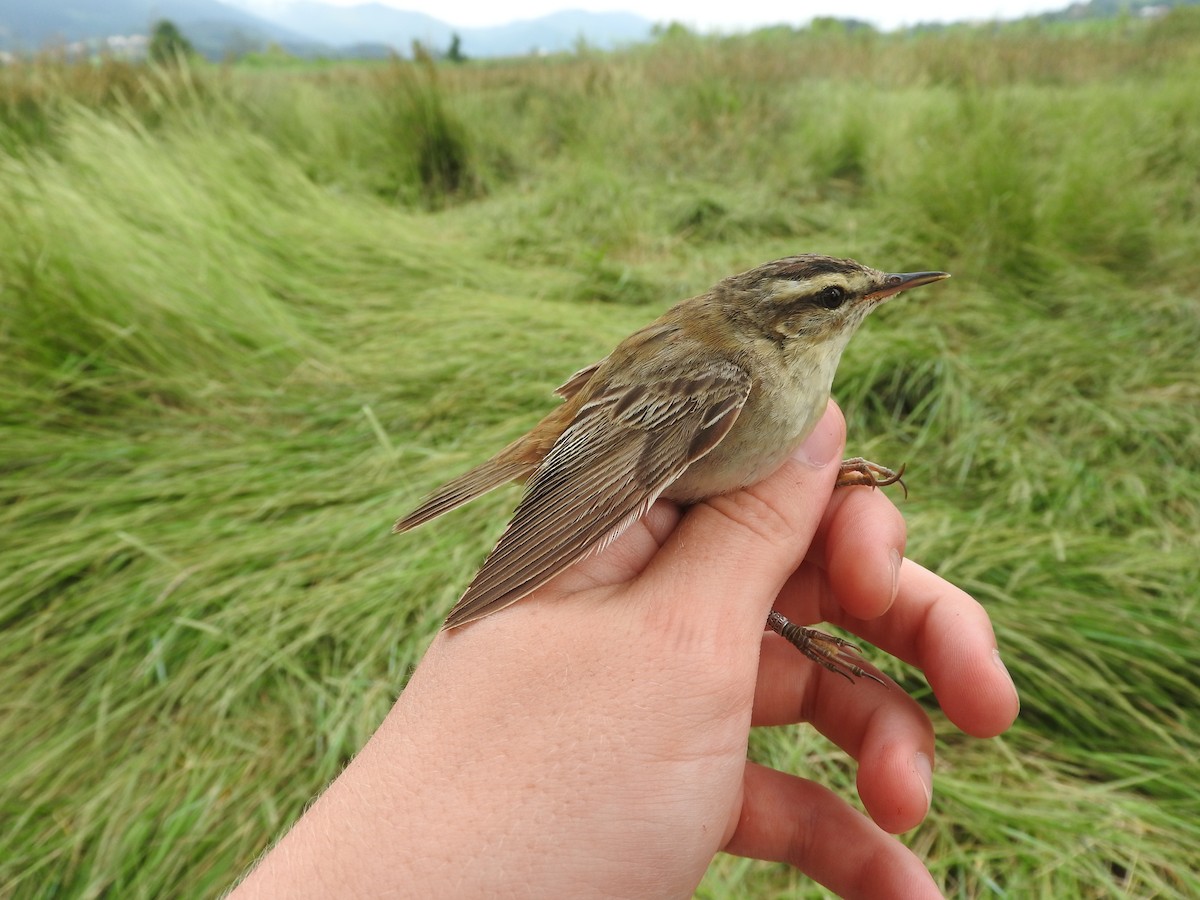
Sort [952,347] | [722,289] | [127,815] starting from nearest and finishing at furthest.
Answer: [722,289], [127,815], [952,347]

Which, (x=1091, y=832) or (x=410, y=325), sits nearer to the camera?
(x=1091, y=832)

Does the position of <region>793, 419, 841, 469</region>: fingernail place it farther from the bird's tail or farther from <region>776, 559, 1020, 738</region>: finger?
the bird's tail

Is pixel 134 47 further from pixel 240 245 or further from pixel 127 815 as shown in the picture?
pixel 127 815

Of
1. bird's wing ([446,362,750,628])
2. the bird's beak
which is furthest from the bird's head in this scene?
bird's wing ([446,362,750,628])

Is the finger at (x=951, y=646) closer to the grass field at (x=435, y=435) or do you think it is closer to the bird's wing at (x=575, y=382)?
the grass field at (x=435, y=435)

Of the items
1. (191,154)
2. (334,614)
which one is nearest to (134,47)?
(191,154)

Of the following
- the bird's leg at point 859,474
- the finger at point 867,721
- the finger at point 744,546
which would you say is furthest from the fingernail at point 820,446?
the finger at point 867,721

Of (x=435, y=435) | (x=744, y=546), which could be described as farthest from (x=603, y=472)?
(x=435, y=435)
